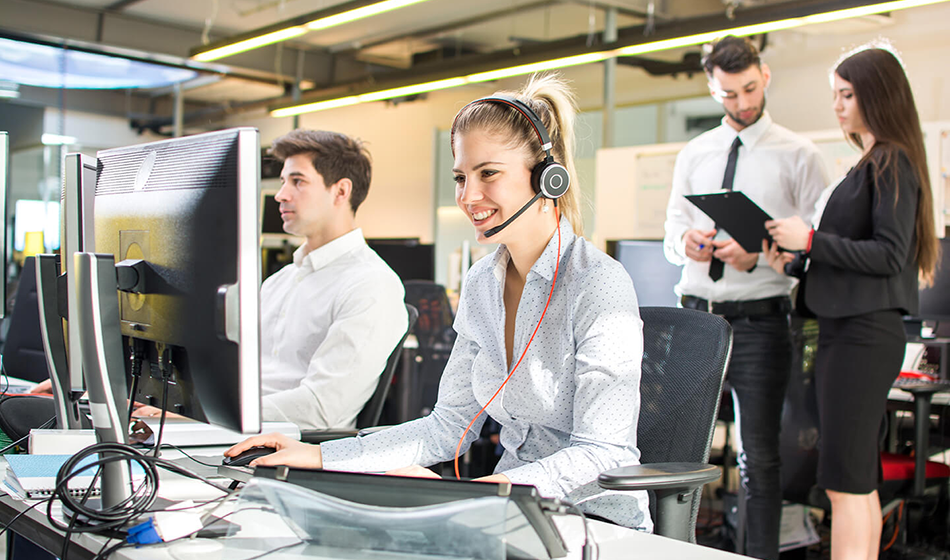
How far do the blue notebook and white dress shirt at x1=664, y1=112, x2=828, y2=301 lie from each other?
195cm

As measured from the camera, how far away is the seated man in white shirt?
1951 mm

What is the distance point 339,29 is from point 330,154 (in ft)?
22.3

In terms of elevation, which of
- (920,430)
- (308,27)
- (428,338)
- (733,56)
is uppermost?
(308,27)

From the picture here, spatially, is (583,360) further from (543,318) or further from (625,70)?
(625,70)

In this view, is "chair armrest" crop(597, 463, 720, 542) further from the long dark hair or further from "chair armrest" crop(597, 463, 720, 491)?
the long dark hair

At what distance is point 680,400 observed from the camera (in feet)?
4.98

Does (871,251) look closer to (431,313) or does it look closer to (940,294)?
(940,294)

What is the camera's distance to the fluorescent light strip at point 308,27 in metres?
4.52

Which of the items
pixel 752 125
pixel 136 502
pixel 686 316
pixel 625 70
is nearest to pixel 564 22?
pixel 625 70

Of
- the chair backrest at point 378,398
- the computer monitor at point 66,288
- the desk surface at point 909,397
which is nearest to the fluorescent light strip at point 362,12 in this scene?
the chair backrest at point 378,398

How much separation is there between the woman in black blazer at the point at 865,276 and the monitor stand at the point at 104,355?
1817mm

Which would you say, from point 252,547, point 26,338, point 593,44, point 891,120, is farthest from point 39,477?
point 593,44

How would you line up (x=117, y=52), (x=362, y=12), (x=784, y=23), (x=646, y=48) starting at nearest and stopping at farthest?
(x=784, y=23) < (x=362, y=12) < (x=646, y=48) < (x=117, y=52)

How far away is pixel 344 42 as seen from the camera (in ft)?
30.4
